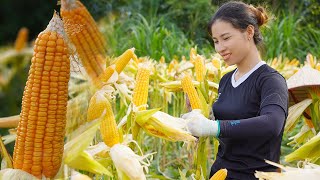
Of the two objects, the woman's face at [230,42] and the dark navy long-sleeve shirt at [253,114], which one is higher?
the woman's face at [230,42]

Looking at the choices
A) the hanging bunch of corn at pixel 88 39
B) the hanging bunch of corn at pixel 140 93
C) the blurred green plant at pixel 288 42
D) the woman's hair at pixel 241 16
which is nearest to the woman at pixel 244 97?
the woman's hair at pixel 241 16

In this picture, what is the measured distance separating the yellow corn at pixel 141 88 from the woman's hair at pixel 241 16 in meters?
0.40

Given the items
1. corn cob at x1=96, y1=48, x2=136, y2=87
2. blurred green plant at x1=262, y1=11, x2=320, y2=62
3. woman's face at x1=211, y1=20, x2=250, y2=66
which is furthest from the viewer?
blurred green plant at x1=262, y1=11, x2=320, y2=62

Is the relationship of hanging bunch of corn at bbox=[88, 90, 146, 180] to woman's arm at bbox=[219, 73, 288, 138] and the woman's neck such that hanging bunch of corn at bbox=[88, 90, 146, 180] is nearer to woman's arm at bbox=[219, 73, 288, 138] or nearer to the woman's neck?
woman's arm at bbox=[219, 73, 288, 138]

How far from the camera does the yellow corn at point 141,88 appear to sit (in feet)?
4.00

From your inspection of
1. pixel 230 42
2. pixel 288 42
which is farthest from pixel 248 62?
pixel 288 42

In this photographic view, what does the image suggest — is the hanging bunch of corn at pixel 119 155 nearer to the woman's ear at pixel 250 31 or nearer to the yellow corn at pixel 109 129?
the yellow corn at pixel 109 129

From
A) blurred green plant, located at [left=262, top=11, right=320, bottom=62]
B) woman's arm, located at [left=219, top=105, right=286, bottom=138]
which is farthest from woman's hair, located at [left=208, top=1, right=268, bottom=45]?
blurred green plant, located at [left=262, top=11, right=320, bottom=62]

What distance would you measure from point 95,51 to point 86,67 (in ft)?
0.06

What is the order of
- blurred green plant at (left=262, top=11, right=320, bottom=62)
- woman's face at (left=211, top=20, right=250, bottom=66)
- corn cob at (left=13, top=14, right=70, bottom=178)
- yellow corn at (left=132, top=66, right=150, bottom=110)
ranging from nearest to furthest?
corn cob at (left=13, top=14, right=70, bottom=178)
yellow corn at (left=132, top=66, right=150, bottom=110)
woman's face at (left=211, top=20, right=250, bottom=66)
blurred green plant at (left=262, top=11, right=320, bottom=62)

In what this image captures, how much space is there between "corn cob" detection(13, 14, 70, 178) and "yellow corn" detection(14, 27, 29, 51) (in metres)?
0.28

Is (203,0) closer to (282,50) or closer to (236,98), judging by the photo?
(282,50)

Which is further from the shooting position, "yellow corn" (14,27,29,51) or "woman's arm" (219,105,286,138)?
"woman's arm" (219,105,286,138)

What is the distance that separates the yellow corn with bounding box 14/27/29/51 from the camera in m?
0.24
